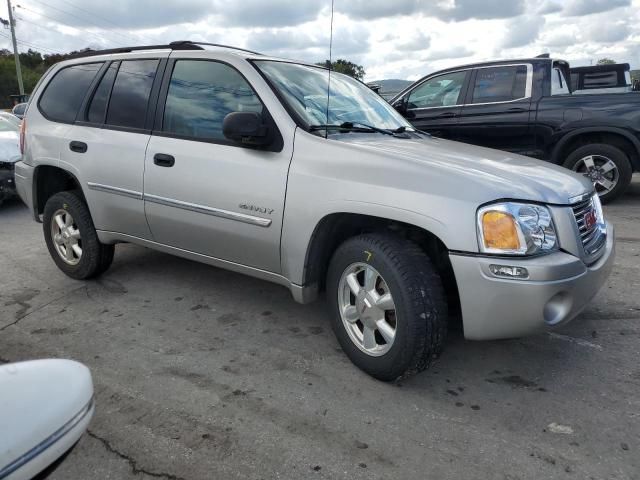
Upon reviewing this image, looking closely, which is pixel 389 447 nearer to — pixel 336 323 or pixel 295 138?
pixel 336 323

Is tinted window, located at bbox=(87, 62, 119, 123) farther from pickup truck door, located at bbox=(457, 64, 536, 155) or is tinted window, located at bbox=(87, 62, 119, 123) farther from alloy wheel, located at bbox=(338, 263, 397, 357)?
pickup truck door, located at bbox=(457, 64, 536, 155)

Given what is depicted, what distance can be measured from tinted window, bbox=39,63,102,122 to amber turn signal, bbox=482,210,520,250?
133 inches

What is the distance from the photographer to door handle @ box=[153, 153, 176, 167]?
3.65m

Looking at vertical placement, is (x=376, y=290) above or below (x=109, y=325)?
above

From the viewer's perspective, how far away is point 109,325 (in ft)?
12.3

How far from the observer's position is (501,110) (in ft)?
23.8

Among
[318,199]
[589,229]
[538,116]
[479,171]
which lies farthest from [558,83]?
[318,199]

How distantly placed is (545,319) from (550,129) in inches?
201

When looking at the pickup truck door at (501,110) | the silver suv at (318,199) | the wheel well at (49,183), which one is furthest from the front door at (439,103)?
the wheel well at (49,183)

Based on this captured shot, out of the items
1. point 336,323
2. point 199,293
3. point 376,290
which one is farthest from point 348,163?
point 199,293

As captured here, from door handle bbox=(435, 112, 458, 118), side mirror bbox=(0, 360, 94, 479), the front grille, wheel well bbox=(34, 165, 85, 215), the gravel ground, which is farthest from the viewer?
door handle bbox=(435, 112, 458, 118)

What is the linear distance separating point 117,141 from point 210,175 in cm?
101

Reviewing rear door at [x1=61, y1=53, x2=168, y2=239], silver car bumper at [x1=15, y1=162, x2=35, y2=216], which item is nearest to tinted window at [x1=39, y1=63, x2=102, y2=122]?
rear door at [x1=61, y1=53, x2=168, y2=239]

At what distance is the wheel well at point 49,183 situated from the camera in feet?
15.3
